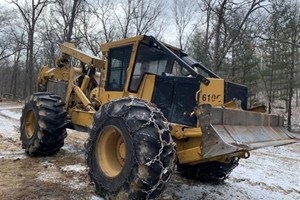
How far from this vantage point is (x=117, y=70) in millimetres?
6461

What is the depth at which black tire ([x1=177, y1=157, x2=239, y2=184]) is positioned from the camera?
20.3 ft

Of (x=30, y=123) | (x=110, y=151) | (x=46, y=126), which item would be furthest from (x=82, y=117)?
(x=110, y=151)

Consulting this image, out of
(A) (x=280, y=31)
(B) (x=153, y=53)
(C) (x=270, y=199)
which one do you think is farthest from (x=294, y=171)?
(A) (x=280, y=31)

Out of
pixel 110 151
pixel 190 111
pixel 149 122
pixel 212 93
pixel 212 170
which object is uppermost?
pixel 212 93

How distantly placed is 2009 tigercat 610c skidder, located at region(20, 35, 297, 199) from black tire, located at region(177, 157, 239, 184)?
0.7 inches

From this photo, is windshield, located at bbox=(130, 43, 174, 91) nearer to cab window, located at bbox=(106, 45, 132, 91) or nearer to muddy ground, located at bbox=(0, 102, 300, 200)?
cab window, located at bbox=(106, 45, 132, 91)

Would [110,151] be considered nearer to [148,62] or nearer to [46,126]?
[148,62]

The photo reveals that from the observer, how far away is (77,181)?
5.64 m

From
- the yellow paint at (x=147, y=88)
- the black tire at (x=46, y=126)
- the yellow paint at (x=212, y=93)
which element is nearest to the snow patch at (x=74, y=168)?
the black tire at (x=46, y=126)

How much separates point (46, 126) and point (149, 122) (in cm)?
344

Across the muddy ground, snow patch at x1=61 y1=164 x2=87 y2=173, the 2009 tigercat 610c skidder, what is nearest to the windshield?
the 2009 tigercat 610c skidder

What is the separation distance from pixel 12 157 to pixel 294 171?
6634 mm

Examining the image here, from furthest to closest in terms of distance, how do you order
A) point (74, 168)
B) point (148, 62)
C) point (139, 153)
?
point (74, 168)
point (148, 62)
point (139, 153)

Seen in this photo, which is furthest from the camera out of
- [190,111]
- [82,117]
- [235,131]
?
[82,117]
